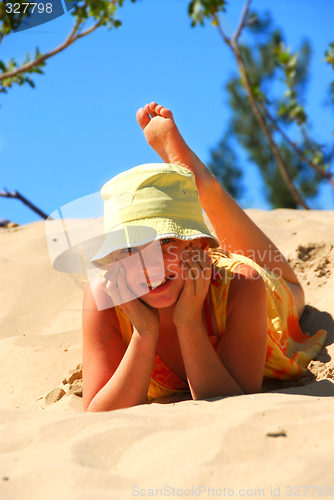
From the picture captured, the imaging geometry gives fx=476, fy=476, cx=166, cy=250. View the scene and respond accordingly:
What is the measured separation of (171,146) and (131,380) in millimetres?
Result: 1530

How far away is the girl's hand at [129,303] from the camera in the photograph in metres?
1.95

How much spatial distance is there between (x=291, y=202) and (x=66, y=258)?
1547 centimetres

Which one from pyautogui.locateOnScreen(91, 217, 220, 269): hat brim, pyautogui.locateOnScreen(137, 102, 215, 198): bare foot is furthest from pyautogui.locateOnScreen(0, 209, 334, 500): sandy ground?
pyautogui.locateOnScreen(137, 102, 215, 198): bare foot

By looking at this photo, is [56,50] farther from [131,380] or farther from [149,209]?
[131,380]

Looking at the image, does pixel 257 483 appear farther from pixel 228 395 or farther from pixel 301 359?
pixel 301 359

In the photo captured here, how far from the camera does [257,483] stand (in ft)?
3.84

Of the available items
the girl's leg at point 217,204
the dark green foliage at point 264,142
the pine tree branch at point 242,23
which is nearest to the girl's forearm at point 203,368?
the girl's leg at point 217,204

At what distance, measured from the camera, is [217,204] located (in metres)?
2.95

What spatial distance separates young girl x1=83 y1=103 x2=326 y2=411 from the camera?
1.92m

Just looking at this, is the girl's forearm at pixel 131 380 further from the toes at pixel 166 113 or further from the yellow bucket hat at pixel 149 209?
the toes at pixel 166 113

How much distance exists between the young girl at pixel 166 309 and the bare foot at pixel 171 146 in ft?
2.40

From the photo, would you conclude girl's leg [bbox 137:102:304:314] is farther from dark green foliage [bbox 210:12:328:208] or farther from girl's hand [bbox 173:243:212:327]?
dark green foliage [bbox 210:12:328:208]

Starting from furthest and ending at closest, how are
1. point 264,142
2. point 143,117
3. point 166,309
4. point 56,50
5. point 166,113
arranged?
point 264,142 → point 143,117 → point 166,113 → point 56,50 → point 166,309

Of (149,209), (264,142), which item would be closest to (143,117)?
(149,209)
